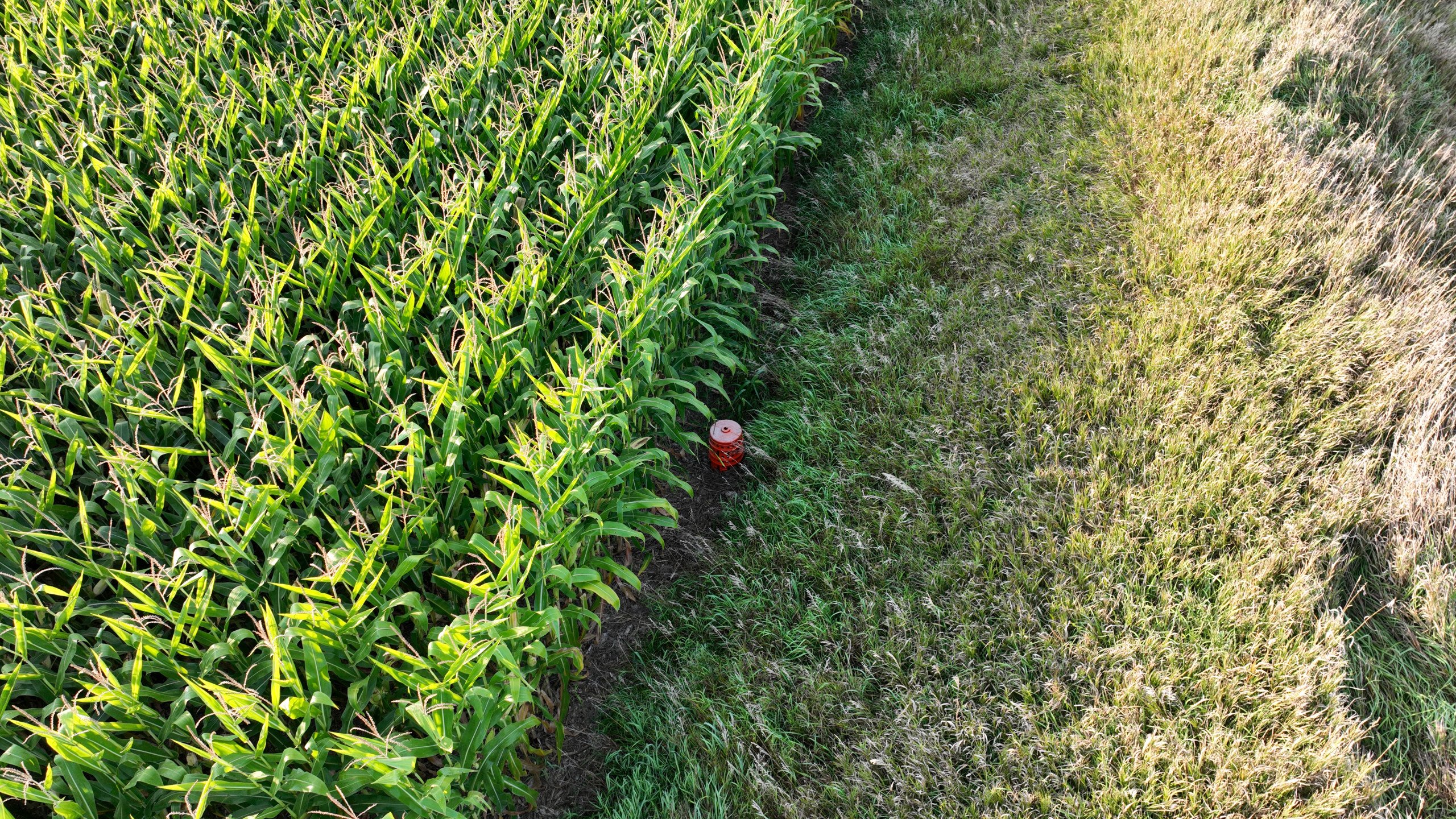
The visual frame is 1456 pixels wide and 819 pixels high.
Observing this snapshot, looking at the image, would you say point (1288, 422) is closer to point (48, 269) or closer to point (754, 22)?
point (754, 22)

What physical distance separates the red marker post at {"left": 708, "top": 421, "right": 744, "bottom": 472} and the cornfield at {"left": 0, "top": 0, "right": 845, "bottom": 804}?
219mm

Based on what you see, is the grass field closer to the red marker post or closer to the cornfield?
the red marker post

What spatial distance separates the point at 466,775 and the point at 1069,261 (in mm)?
3015

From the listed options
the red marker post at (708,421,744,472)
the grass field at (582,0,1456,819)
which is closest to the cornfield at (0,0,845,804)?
the red marker post at (708,421,744,472)

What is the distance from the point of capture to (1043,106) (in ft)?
14.0

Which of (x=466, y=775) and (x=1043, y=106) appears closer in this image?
(x=466, y=775)

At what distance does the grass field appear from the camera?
223 cm

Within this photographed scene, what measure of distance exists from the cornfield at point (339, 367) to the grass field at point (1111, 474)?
490 mm

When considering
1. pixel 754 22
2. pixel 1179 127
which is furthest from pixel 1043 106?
pixel 754 22

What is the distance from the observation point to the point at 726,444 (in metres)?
3.02

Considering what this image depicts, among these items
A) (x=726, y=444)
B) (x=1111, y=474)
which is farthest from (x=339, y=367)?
(x=1111, y=474)

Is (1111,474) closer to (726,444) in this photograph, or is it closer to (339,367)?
(726,444)

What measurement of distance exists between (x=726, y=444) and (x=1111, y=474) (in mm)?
1359

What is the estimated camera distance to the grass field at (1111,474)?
2.23 meters
